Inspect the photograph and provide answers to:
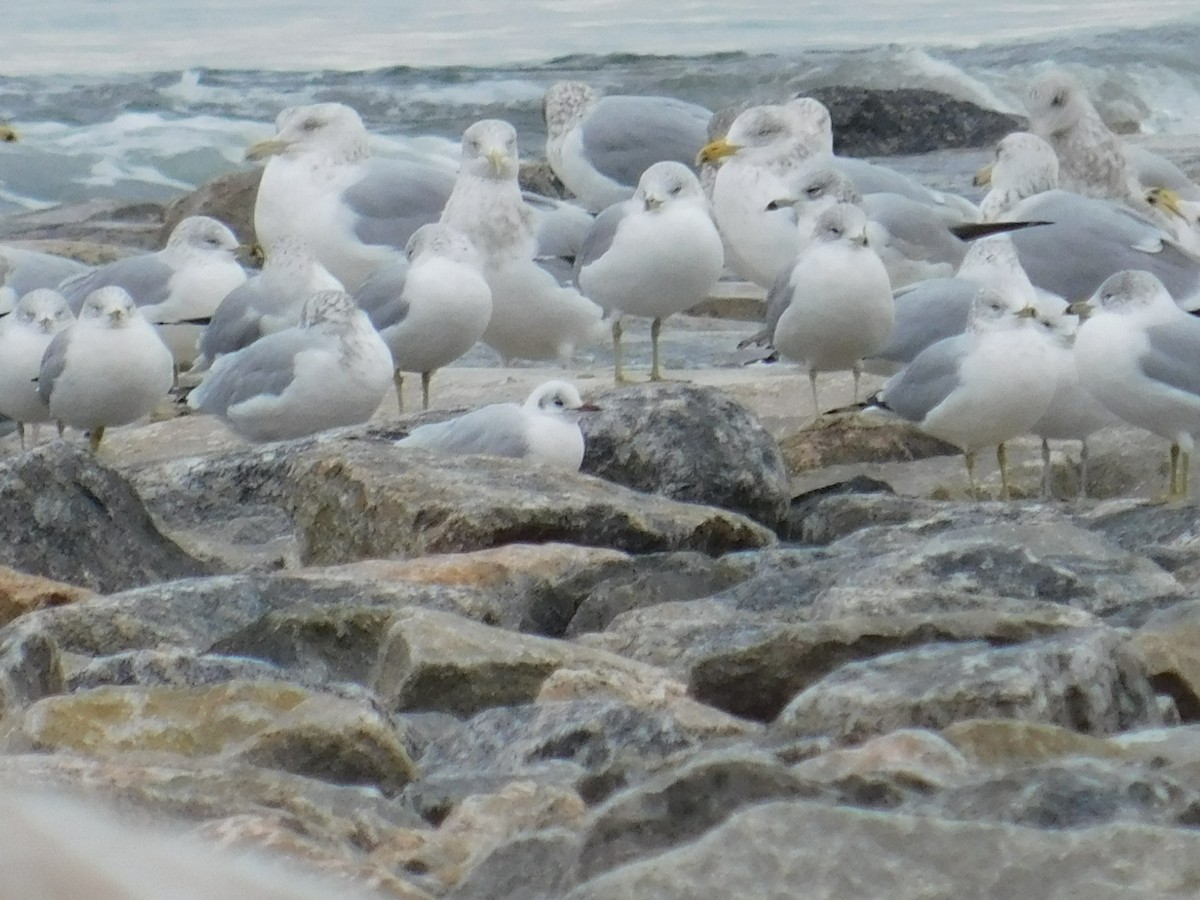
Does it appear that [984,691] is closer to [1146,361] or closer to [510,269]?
[1146,361]

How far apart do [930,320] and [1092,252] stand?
1.16 metres

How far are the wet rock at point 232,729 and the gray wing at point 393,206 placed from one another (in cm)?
705

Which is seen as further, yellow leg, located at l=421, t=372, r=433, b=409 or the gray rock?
yellow leg, located at l=421, t=372, r=433, b=409

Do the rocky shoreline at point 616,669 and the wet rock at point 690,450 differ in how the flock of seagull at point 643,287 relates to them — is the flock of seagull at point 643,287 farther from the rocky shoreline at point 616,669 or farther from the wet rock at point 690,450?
the rocky shoreline at point 616,669

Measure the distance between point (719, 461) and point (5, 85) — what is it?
26190mm

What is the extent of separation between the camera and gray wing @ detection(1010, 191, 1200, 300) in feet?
28.4

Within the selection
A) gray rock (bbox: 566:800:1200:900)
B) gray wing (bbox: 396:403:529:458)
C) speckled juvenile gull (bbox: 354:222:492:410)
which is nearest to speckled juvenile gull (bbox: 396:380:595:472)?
gray wing (bbox: 396:403:529:458)

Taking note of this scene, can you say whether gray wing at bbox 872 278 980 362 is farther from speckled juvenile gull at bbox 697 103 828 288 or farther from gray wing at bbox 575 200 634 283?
speckled juvenile gull at bbox 697 103 828 288

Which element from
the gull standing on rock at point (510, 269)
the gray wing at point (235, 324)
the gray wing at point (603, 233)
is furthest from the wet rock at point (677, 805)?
the gull standing on rock at point (510, 269)

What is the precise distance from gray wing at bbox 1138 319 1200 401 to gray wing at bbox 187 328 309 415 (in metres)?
2.90

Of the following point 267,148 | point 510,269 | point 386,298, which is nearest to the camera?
point 386,298

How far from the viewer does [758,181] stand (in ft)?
34.0

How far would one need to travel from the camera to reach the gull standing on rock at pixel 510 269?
923 centimetres

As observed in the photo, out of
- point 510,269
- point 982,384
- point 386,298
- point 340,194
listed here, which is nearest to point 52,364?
point 386,298
